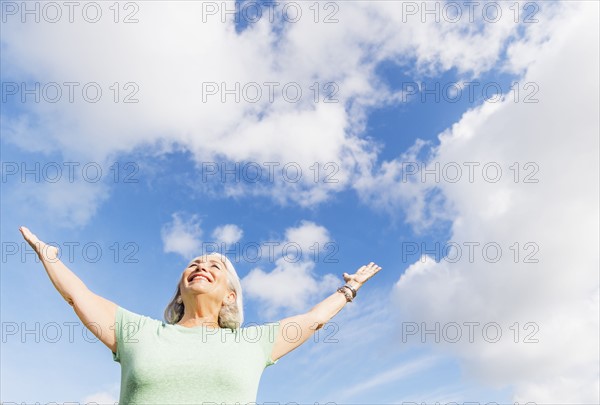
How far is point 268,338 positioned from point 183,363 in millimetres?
896

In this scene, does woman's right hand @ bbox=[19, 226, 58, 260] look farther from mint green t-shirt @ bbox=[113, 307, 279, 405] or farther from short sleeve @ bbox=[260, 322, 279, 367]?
short sleeve @ bbox=[260, 322, 279, 367]

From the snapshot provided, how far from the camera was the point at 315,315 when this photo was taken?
5.68m

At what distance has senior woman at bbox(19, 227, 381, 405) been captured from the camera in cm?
464

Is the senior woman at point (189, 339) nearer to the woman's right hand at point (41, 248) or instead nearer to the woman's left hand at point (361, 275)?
the woman's right hand at point (41, 248)

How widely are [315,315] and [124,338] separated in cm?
181

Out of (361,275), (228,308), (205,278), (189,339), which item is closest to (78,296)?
(189,339)

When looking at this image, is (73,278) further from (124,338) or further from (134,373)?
(134,373)

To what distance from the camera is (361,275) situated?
643 cm

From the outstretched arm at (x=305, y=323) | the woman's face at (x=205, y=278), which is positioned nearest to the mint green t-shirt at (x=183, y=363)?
the outstretched arm at (x=305, y=323)

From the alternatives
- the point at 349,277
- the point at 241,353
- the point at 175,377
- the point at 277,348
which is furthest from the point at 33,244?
the point at 349,277

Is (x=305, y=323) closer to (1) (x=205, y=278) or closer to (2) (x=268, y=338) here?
(2) (x=268, y=338)

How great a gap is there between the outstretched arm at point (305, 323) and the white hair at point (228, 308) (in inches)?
20.2

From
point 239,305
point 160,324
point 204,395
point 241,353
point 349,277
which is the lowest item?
point 204,395

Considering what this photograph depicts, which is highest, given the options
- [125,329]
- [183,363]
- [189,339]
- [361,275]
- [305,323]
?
[361,275]
